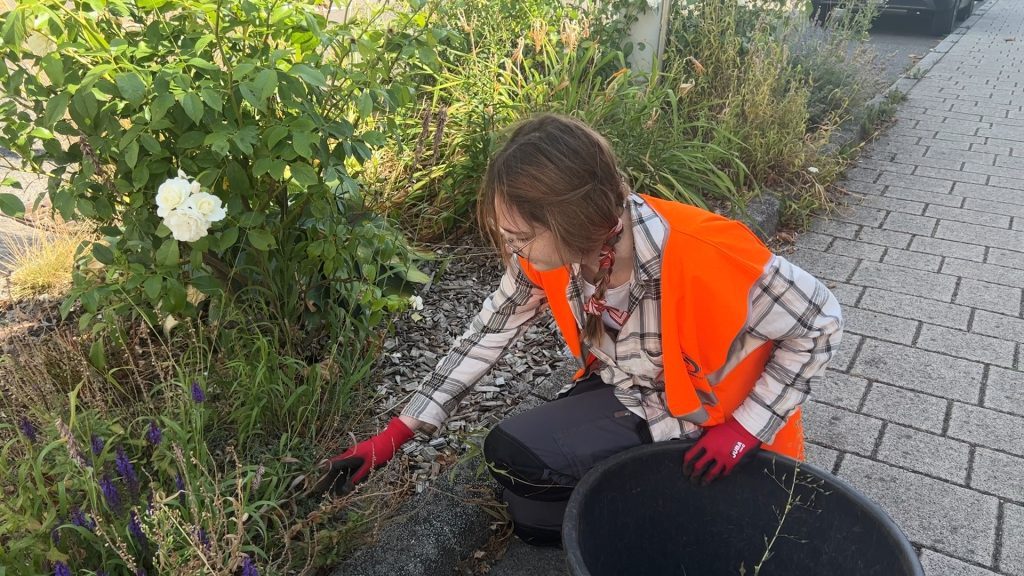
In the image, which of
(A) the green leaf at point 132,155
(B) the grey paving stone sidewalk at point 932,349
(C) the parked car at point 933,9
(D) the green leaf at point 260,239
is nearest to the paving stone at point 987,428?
(B) the grey paving stone sidewalk at point 932,349

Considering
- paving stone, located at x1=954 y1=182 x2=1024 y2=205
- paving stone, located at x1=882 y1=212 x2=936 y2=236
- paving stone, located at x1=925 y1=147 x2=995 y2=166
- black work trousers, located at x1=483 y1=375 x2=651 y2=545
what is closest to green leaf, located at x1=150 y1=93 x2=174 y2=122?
black work trousers, located at x1=483 y1=375 x2=651 y2=545

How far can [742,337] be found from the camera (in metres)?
1.84

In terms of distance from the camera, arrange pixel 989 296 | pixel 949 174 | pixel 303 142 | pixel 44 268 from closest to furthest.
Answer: pixel 303 142 < pixel 44 268 < pixel 989 296 < pixel 949 174

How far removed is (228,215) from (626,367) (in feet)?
3.64

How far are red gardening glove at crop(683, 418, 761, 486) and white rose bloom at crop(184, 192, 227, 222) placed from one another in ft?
3.96

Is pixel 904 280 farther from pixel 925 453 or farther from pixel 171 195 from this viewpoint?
pixel 171 195

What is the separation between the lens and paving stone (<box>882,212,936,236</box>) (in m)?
4.27

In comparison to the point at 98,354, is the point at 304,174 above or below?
above

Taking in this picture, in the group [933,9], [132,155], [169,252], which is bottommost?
[933,9]

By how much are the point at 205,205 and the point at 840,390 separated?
2243mm

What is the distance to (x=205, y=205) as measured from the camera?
185 cm

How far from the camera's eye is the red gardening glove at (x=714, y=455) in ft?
5.69

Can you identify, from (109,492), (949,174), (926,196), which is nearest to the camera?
(109,492)

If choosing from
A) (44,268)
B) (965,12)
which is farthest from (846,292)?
(965,12)
